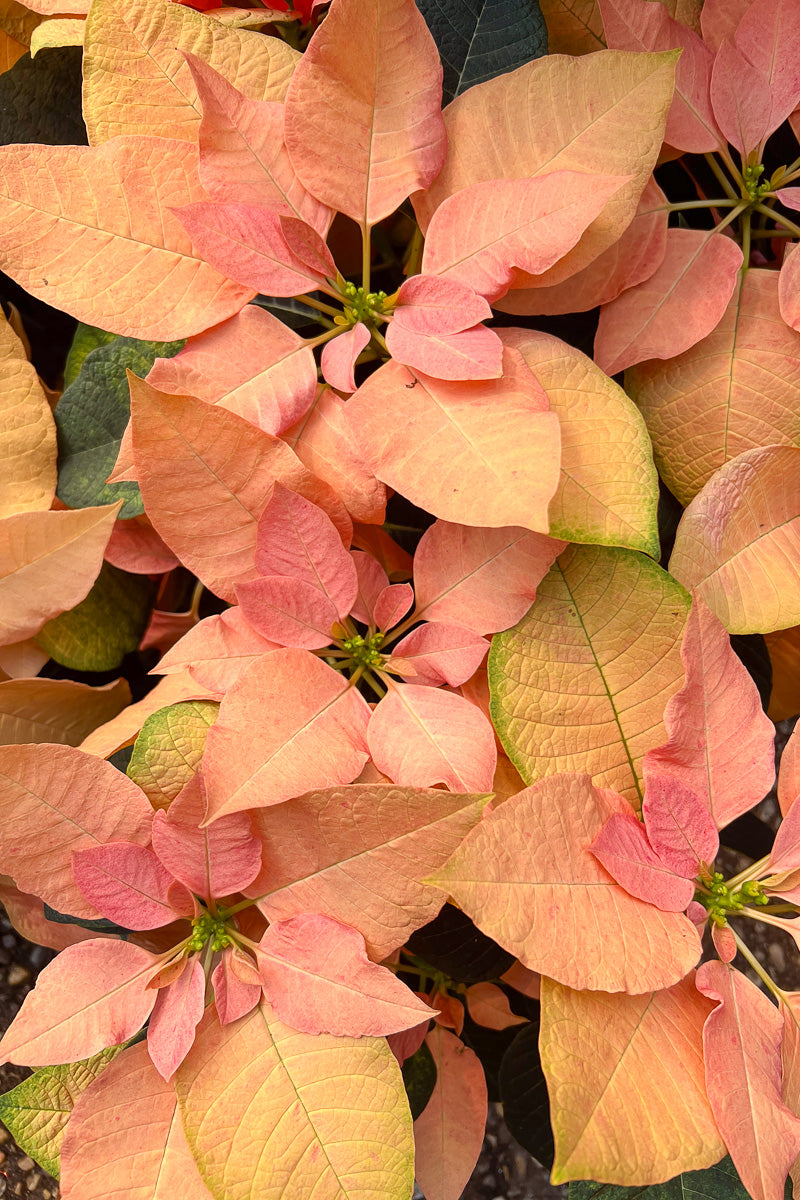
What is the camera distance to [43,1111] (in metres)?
0.52

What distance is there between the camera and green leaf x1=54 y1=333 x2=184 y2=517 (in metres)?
0.52

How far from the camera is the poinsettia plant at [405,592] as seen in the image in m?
0.40

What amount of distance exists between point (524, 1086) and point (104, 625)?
0.38m

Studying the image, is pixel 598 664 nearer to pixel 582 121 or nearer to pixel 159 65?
pixel 582 121

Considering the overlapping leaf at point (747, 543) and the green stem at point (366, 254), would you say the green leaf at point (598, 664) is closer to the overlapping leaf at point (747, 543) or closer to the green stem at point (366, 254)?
the overlapping leaf at point (747, 543)

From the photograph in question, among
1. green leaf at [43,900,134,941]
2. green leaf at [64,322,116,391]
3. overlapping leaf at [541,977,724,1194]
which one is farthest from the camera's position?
green leaf at [64,322,116,391]

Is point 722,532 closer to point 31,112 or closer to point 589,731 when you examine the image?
point 589,731

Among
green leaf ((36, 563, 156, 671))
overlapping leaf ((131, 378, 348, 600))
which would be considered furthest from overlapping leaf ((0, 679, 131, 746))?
overlapping leaf ((131, 378, 348, 600))

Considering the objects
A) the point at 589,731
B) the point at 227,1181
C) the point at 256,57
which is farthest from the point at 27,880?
the point at 256,57

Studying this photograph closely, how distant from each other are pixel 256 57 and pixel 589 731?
361 mm

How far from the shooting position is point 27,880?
440 millimetres

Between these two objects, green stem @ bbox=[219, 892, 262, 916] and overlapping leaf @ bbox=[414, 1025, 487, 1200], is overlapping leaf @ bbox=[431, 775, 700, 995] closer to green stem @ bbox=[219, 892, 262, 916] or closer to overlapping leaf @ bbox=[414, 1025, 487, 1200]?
green stem @ bbox=[219, 892, 262, 916]

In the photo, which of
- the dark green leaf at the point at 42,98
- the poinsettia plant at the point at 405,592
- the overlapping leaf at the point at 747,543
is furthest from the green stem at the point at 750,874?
the dark green leaf at the point at 42,98

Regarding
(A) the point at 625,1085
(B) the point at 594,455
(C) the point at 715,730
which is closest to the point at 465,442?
(B) the point at 594,455
